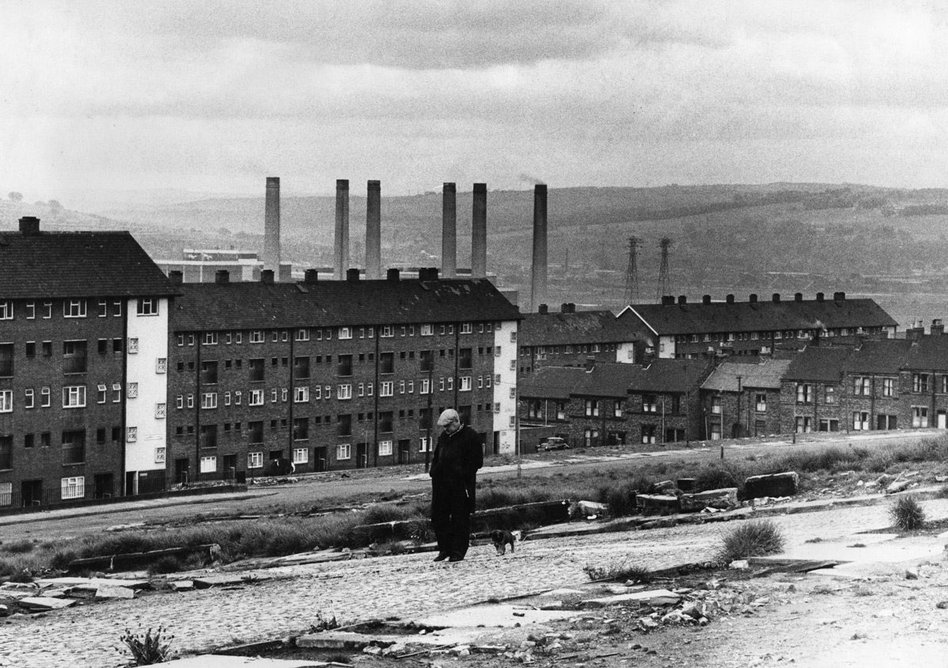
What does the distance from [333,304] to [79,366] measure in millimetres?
23153

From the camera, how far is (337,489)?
231 feet

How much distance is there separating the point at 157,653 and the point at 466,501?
6881 millimetres

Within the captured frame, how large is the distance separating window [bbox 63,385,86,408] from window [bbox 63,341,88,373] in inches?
36.1

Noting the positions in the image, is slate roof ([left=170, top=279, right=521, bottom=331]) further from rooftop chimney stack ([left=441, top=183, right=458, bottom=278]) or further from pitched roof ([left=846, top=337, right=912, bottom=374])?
rooftop chimney stack ([left=441, top=183, right=458, bottom=278])

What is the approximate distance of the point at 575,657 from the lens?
496 inches

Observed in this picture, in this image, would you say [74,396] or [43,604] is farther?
[74,396]

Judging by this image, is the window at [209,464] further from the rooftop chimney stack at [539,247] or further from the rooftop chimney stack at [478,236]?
the rooftop chimney stack at [539,247]

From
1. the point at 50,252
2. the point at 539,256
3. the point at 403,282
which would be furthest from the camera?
the point at 539,256

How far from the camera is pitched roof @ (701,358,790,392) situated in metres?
106

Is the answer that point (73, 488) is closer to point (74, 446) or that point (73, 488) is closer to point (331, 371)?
point (74, 446)

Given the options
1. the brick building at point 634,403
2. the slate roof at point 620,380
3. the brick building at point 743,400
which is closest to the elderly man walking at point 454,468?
the brick building at point 634,403

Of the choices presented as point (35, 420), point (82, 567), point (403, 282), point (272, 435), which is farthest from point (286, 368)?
point (82, 567)

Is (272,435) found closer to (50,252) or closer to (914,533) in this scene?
(50,252)

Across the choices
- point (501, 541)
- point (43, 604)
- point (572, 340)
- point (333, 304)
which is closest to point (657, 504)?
point (501, 541)
